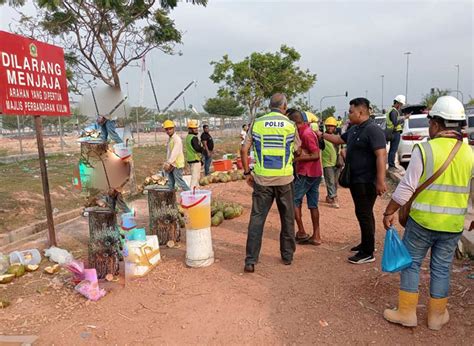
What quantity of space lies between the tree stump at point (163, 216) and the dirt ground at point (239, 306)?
538mm

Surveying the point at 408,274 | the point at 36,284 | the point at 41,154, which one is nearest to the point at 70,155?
the point at 41,154

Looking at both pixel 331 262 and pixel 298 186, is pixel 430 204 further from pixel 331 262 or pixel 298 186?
pixel 298 186

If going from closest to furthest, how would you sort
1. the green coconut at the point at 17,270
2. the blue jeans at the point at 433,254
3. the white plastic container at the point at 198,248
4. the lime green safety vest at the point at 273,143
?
the blue jeans at the point at 433,254 < the lime green safety vest at the point at 273,143 < the white plastic container at the point at 198,248 < the green coconut at the point at 17,270

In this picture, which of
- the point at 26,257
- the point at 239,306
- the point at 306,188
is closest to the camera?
the point at 239,306

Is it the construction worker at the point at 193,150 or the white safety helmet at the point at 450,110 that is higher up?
the white safety helmet at the point at 450,110

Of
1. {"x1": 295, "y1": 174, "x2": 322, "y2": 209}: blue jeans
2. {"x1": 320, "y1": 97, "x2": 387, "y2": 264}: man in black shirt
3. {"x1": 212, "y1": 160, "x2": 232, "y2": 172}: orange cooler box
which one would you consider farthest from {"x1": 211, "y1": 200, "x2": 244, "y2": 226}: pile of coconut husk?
{"x1": 212, "y1": 160, "x2": 232, "y2": 172}: orange cooler box

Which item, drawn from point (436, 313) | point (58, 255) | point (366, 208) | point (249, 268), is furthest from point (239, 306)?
point (58, 255)

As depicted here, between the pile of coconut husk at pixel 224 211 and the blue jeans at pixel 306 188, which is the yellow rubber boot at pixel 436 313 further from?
the pile of coconut husk at pixel 224 211

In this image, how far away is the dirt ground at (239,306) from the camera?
3.19 meters

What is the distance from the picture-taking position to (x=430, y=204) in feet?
9.74

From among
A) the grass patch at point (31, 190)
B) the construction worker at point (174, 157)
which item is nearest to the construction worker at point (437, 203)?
the construction worker at point (174, 157)

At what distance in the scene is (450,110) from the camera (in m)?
2.92

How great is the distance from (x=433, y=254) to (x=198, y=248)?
257cm

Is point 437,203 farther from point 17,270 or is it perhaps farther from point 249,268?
point 17,270
